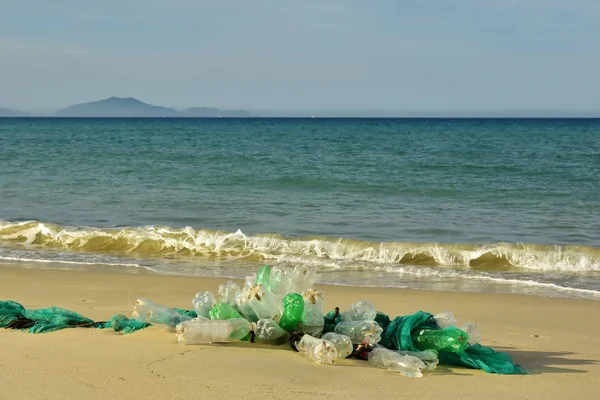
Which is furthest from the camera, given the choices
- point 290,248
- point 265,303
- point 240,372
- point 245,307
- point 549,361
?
point 290,248

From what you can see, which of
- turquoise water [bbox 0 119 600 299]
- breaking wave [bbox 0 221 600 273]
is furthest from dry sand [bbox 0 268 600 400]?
breaking wave [bbox 0 221 600 273]

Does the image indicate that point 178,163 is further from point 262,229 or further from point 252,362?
point 252,362

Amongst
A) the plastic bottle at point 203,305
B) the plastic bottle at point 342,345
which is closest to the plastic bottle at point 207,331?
the plastic bottle at point 203,305

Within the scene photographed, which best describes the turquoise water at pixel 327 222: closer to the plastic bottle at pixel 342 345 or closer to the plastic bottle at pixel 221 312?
the plastic bottle at pixel 221 312

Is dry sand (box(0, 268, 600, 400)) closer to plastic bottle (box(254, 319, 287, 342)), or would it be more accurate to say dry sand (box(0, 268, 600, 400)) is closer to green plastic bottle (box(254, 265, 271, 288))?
plastic bottle (box(254, 319, 287, 342))

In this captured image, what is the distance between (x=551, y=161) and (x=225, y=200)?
56.2 ft

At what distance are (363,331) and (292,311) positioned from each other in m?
0.48

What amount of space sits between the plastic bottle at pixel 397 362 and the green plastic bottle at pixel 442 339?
26 centimetres

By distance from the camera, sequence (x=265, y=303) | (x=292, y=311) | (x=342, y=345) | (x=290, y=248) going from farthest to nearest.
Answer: (x=290, y=248)
(x=265, y=303)
(x=292, y=311)
(x=342, y=345)

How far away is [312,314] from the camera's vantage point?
4867 millimetres

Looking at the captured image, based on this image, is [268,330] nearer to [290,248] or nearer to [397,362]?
[397,362]

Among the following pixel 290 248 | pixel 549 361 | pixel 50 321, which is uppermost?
pixel 50 321

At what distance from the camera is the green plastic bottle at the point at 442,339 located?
4.71 metres

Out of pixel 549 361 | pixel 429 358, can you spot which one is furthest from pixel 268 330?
pixel 549 361
